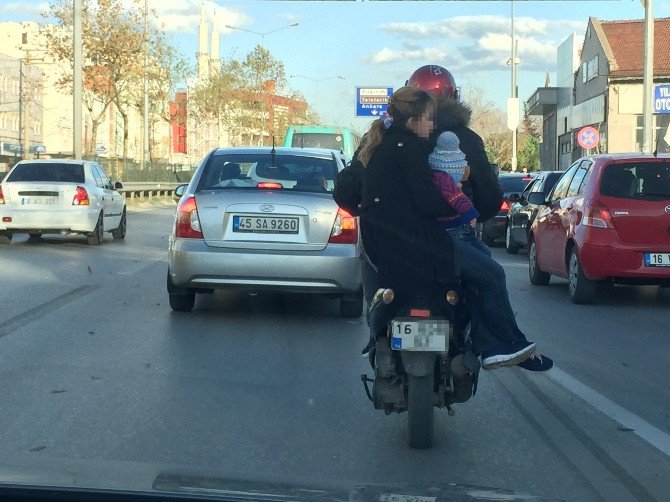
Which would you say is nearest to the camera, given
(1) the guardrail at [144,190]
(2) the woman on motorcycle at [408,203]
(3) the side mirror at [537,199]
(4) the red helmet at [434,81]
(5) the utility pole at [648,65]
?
(2) the woman on motorcycle at [408,203]

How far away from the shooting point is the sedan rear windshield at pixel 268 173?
10.3 meters

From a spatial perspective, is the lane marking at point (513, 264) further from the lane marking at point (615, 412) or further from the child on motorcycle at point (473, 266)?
the child on motorcycle at point (473, 266)

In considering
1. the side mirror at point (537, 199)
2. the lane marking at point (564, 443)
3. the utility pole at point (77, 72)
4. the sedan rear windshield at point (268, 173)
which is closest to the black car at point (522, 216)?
the side mirror at point (537, 199)

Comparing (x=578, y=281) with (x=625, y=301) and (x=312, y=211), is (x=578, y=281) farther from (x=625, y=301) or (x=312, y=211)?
(x=312, y=211)

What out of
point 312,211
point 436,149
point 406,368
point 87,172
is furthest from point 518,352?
point 87,172

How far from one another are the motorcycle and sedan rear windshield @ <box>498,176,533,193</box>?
1880 cm

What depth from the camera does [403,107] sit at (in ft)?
18.0

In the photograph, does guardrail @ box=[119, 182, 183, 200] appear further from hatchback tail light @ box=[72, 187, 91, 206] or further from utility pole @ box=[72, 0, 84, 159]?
hatchback tail light @ box=[72, 187, 91, 206]

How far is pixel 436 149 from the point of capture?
5570 mm

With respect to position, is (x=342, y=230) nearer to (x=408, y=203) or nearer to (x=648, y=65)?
(x=408, y=203)

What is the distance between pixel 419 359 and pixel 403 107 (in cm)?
123

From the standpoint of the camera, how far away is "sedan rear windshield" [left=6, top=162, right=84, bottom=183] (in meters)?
20.5

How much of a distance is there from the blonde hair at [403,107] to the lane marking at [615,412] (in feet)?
6.75

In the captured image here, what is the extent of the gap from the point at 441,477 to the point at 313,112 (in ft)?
341
